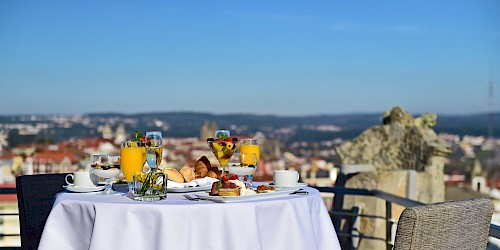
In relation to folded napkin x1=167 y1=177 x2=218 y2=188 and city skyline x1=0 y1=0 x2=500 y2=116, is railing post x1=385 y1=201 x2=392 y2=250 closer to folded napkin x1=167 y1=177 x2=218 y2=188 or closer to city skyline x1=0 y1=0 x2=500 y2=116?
folded napkin x1=167 y1=177 x2=218 y2=188

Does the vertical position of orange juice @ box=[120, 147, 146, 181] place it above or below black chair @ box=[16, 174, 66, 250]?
above

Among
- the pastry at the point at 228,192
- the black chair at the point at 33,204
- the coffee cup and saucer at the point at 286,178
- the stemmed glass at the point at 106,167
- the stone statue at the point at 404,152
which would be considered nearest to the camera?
the pastry at the point at 228,192

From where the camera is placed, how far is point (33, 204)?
11.0 feet

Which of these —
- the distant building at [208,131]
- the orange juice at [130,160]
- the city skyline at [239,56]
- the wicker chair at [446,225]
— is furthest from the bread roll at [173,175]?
the city skyline at [239,56]

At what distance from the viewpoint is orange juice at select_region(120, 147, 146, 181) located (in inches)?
106

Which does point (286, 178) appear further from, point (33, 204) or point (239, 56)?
point (239, 56)

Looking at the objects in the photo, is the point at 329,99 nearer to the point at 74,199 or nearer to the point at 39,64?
the point at 39,64

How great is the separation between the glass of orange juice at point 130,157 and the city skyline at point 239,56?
53.3ft

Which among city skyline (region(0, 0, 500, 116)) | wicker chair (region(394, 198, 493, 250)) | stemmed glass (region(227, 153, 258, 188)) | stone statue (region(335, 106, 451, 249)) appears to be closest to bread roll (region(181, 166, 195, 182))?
stemmed glass (region(227, 153, 258, 188))

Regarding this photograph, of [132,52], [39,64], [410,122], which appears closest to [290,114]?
[132,52]

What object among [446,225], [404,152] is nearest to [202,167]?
[446,225]

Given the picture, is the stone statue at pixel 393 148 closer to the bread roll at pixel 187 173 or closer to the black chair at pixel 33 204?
the black chair at pixel 33 204

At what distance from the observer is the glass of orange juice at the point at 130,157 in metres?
2.69

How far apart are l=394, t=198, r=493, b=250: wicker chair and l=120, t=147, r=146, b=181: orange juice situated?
109 centimetres
